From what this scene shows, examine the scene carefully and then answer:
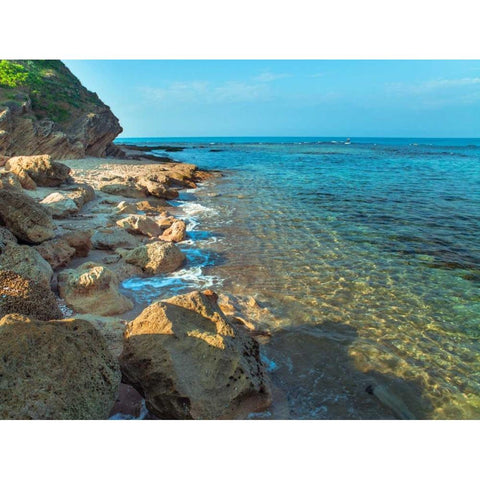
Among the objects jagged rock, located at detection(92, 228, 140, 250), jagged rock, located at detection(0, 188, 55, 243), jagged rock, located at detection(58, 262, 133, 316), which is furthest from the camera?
jagged rock, located at detection(92, 228, 140, 250)

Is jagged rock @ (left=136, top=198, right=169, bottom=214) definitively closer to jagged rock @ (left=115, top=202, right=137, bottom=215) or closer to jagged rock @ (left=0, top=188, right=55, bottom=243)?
jagged rock @ (left=115, top=202, right=137, bottom=215)

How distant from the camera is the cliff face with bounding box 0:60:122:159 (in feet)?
71.1

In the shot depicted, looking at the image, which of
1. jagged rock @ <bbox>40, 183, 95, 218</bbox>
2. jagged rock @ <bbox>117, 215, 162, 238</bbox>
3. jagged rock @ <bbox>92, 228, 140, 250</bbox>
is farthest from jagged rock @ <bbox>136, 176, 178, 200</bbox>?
jagged rock @ <bbox>92, 228, 140, 250</bbox>

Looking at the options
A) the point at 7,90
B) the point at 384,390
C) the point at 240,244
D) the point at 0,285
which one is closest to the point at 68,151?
the point at 7,90

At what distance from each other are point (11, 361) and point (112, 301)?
2833mm

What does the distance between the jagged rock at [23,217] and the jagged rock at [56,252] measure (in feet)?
0.54

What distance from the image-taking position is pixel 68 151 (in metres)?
24.6

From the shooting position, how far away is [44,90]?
2747 cm

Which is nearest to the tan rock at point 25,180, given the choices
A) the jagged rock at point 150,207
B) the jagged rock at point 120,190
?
the jagged rock at point 120,190

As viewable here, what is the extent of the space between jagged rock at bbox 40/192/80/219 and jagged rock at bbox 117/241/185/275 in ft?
10.5

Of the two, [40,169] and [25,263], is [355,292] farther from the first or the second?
[40,169]

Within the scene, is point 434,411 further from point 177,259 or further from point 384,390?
point 177,259

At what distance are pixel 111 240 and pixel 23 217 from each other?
2.17 meters

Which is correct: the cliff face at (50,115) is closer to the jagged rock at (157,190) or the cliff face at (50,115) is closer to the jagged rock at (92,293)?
the jagged rock at (157,190)
